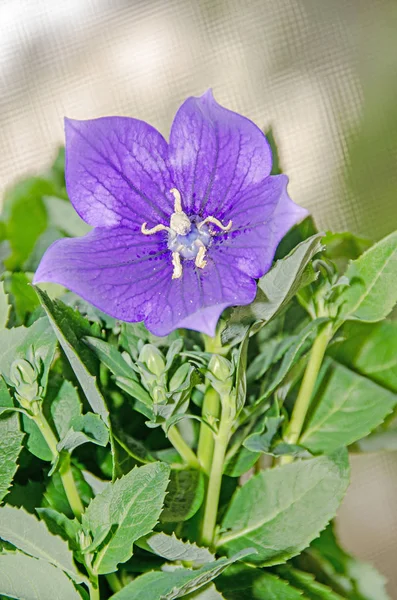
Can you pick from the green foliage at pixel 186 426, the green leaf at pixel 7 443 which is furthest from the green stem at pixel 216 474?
the green leaf at pixel 7 443

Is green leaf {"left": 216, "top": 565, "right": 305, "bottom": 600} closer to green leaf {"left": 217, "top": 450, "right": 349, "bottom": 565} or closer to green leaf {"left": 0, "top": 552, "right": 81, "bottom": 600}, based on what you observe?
green leaf {"left": 217, "top": 450, "right": 349, "bottom": 565}

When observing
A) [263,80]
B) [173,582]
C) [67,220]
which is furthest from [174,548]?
[263,80]

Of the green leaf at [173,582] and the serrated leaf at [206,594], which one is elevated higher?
the green leaf at [173,582]

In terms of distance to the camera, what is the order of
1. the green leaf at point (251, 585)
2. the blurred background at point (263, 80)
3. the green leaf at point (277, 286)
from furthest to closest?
the blurred background at point (263, 80), the green leaf at point (251, 585), the green leaf at point (277, 286)

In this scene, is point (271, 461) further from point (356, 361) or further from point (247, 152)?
point (247, 152)

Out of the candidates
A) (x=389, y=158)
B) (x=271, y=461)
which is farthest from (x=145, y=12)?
(x=271, y=461)

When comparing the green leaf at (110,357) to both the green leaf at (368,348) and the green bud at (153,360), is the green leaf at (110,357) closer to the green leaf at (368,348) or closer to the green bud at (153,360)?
the green bud at (153,360)

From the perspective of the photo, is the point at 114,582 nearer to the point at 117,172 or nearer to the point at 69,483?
the point at 69,483
